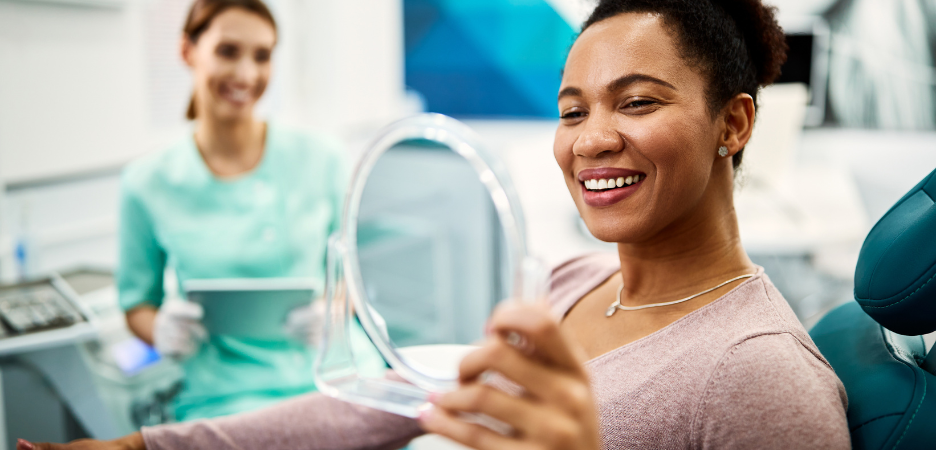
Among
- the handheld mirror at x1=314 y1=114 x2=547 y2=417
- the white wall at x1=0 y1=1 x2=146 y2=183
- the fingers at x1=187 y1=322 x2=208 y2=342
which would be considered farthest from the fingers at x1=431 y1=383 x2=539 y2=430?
the white wall at x1=0 y1=1 x2=146 y2=183

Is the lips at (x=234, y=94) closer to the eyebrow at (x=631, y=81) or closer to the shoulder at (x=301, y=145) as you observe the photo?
the shoulder at (x=301, y=145)

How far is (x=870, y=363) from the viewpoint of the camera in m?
0.74

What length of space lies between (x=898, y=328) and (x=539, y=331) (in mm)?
491

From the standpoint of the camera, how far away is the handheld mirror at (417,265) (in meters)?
0.62

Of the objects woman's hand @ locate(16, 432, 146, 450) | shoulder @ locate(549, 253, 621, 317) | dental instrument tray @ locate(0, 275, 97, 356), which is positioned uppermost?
shoulder @ locate(549, 253, 621, 317)

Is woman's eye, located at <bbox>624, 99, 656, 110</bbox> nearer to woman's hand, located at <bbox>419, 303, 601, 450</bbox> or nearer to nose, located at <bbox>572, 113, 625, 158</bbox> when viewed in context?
nose, located at <bbox>572, 113, 625, 158</bbox>

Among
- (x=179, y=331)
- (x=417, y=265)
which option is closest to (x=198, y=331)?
(x=179, y=331)

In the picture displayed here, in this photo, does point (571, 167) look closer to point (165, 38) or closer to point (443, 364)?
point (443, 364)

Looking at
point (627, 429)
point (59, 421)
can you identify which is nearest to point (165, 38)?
point (59, 421)

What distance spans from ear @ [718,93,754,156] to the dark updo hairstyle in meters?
0.01

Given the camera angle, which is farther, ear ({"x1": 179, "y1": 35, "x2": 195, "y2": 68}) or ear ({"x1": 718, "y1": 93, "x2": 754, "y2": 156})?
ear ({"x1": 179, "y1": 35, "x2": 195, "y2": 68})

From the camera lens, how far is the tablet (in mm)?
1365

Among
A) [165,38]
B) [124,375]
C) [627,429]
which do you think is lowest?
[124,375]

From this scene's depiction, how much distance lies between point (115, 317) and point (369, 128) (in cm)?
207
